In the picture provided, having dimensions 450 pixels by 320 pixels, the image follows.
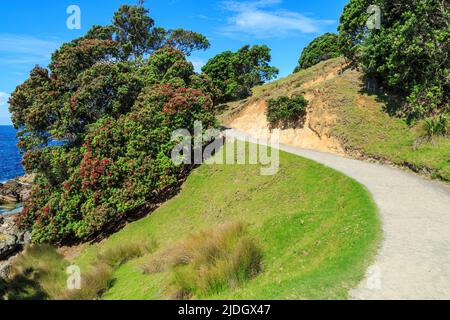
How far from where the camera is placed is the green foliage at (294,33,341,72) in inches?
2621

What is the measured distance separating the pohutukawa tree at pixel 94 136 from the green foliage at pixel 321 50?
46.3 m

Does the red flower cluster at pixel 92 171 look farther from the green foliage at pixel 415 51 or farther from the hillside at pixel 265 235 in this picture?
the green foliage at pixel 415 51

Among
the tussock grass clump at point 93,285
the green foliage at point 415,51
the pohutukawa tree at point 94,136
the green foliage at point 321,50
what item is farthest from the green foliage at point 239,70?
the tussock grass clump at point 93,285

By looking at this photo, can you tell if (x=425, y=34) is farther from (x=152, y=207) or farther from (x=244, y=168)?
(x=152, y=207)

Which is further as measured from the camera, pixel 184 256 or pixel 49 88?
pixel 49 88

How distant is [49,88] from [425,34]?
31.6 meters

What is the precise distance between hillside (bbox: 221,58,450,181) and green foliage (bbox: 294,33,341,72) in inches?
1189

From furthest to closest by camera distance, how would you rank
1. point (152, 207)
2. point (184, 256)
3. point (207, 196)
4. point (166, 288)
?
1. point (152, 207)
2. point (207, 196)
3. point (184, 256)
4. point (166, 288)

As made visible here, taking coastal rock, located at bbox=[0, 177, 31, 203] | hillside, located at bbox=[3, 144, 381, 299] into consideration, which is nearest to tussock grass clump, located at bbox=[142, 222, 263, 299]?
hillside, located at bbox=[3, 144, 381, 299]

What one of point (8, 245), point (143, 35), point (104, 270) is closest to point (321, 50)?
point (143, 35)

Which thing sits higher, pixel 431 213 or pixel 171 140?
pixel 171 140

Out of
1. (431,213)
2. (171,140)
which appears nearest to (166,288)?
(431,213)
